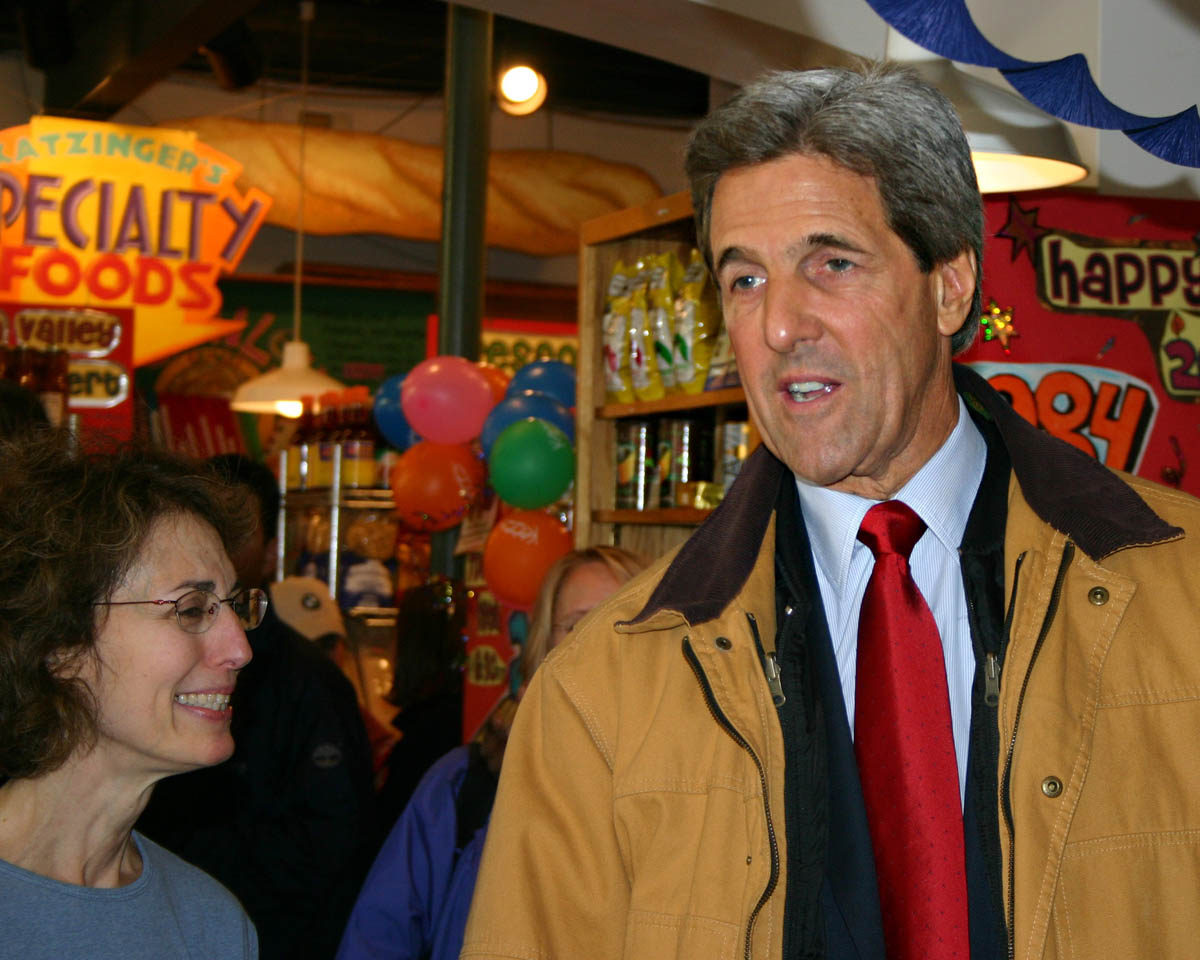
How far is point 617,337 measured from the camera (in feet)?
12.4

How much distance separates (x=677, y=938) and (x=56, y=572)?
3.09ft

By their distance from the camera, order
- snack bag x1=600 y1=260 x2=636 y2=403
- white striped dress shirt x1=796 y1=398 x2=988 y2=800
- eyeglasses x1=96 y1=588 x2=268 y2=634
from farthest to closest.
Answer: snack bag x1=600 y1=260 x2=636 y2=403 → eyeglasses x1=96 y1=588 x2=268 y2=634 → white striped dress shirt x1=796 y1=398 x2=988 y2=800

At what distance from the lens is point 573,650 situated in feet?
5.54

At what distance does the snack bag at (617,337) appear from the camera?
3748 mm

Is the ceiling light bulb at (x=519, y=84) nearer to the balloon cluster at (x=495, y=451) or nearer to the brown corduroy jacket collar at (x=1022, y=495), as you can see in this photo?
the balloon cluster at (x=495, y=451)

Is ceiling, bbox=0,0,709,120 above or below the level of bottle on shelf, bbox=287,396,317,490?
above

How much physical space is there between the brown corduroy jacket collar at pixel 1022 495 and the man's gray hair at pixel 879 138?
24cm

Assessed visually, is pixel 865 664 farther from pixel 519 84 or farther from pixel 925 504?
pixel 519 84

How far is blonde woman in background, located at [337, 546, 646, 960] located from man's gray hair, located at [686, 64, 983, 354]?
141 centimetres

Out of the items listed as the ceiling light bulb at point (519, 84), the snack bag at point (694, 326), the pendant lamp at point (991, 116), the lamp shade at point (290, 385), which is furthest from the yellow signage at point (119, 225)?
the pendant lamp at point (991, 116)

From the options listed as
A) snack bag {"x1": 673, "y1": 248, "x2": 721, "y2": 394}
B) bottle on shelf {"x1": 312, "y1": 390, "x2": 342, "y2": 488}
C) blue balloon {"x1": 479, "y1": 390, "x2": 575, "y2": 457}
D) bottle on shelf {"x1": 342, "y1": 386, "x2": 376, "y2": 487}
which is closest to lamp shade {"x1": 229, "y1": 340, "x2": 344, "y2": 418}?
bottle on shelf {"x1": 312, "y1": 390, "x2": 342, "y2": 488}

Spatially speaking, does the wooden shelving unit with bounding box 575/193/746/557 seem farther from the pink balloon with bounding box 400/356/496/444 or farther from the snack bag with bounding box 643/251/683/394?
the pink balloon with bounding box 400/356/496/444

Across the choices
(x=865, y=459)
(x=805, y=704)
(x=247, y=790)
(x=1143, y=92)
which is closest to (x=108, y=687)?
(x=805, y=704)

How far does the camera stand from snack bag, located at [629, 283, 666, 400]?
3.62 meters
